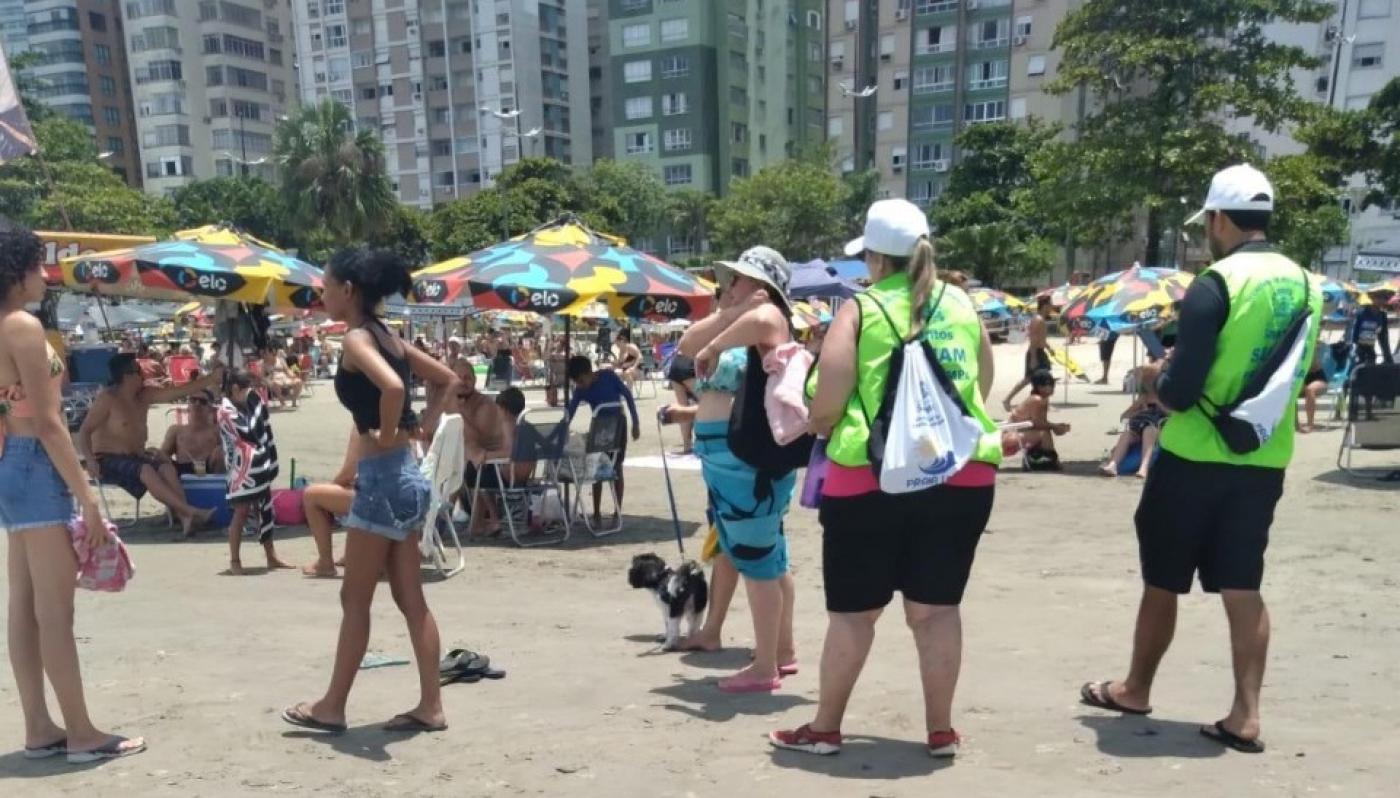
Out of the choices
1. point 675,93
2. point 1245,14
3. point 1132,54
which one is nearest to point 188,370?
point 1132,54

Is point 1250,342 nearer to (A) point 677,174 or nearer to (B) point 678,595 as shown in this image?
(B) point 678,595

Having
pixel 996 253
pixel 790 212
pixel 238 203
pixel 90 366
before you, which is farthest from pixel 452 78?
pixel 90 366

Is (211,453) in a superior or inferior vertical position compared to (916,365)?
inferior

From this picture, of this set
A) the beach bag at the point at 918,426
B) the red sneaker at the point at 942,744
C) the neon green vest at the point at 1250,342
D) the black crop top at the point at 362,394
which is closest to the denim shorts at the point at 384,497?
the black crop top at the point at 362,394

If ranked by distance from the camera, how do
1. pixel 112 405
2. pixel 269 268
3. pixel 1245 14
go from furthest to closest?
pixel 1245 14, pixel 269 268, pixel 112 405

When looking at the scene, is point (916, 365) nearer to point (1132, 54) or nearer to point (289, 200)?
point (1132, 54)

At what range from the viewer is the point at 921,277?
3189 mm

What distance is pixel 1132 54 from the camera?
67.6 feet

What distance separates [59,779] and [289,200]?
52275mm

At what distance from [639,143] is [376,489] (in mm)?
71658

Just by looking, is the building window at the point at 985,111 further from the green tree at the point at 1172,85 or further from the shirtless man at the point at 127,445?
the shirtless man at the point at 127,445

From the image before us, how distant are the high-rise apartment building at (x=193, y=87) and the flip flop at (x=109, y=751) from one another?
8201 centimetres

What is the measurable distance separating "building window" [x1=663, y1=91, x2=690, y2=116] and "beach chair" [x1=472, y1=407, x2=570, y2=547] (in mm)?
65584

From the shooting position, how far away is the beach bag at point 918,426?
9.83ft
